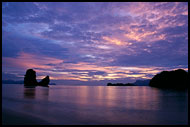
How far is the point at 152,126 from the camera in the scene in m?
13.8

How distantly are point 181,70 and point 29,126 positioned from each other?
612ft

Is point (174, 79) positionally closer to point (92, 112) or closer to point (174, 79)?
point (174, 79)

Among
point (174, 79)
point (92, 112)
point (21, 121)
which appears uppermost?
point (174, 79)

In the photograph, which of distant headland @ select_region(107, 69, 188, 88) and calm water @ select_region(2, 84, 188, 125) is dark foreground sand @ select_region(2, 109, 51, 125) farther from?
distant headland @ select_region(107, 69, 188, 88)

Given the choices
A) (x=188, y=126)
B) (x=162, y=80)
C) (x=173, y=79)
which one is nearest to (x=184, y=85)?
(x=173, y=79)

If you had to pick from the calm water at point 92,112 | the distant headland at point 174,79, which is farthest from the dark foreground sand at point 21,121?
the distant headland at point 174,79

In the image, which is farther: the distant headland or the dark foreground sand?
the distant headland

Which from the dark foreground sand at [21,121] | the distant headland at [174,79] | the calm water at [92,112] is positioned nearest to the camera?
the dark foreground sand at [21,121]

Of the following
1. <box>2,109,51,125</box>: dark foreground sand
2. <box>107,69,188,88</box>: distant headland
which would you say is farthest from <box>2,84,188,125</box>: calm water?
<box>107,69,188,88</box>: distant headland

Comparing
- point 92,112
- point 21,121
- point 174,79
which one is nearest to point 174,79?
point 174,79

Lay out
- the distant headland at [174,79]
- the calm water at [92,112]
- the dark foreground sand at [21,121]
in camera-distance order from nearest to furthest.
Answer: the dark foreground sand at [21,121], the calm water at [92,112], the distant headland at [174,79]

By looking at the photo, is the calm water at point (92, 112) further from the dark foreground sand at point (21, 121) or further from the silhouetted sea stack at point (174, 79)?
the silhouetted sea stack at point (174, 79)

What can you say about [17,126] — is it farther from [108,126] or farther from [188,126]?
→ [188,126]

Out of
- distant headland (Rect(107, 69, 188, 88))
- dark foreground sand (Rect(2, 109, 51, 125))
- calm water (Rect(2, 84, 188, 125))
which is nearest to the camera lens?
dark foreground sand (Rect(2, 109, 51, 125))
